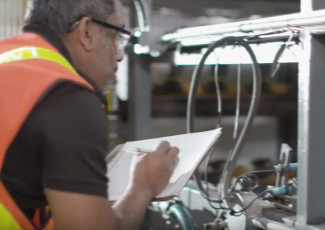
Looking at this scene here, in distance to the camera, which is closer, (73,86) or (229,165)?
(73,86)

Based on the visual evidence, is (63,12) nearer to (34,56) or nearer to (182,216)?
(34,56)

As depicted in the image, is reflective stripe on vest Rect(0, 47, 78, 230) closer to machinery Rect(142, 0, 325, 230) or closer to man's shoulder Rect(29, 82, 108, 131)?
man's shoulder Rect(29, 82, 108, 131)

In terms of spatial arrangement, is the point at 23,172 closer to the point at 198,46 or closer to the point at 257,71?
the point at 257,71

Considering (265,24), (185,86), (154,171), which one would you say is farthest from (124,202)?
(185,86)

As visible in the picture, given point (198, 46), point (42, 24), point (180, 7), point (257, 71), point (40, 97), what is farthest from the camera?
point (180, 7)

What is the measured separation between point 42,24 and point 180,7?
5.21ft

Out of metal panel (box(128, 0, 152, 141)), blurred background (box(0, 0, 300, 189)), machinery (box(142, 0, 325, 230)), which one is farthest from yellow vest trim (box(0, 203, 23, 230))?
metal panel (box(128, 0, 152, 141))

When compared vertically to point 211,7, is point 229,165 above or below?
below

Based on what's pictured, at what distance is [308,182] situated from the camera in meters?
1.09

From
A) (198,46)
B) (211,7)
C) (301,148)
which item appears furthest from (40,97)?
(211,7)

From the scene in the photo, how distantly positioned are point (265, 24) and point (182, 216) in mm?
674

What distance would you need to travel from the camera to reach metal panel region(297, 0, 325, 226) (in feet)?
3.54

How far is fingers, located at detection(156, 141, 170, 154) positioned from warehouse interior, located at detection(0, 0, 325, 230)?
1.08ft

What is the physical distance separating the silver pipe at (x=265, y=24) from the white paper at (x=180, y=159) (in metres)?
0.32
